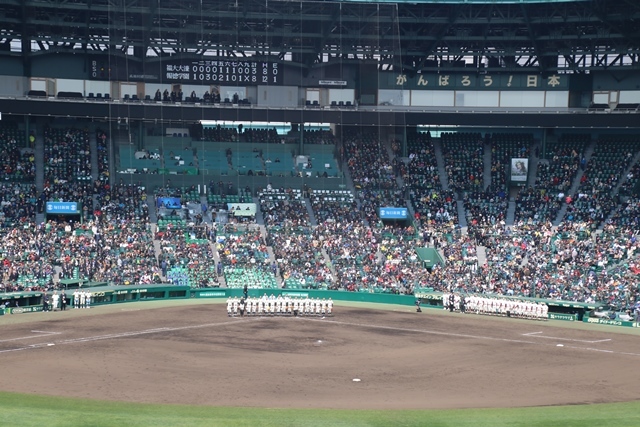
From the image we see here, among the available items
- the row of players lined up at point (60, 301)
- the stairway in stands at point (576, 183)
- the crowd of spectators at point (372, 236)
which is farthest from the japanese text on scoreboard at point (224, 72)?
the stairway in stands at point (576, 183)

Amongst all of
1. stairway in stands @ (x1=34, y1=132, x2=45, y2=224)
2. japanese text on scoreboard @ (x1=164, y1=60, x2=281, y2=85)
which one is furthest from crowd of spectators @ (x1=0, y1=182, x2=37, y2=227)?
japanese text on scoreboard @ (x1=164, y1=60, x2=281, y2=85)

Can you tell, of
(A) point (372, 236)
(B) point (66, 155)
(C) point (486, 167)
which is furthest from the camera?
(C) point (486, 167)

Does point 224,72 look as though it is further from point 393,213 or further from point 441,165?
point 441,165

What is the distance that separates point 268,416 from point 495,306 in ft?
93.2

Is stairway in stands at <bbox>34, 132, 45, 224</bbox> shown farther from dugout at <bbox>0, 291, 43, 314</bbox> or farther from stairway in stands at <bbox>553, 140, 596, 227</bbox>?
stairway in stands at <bbox>553, 140, 596, 227</bbox>

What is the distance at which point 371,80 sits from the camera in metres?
69.2

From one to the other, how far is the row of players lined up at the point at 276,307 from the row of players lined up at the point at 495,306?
8139 mm

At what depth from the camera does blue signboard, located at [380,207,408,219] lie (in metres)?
64.0

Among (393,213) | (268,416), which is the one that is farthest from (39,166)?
(268,416)

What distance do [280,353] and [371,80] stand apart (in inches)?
1443

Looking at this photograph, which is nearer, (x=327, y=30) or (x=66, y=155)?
(x=66, y=155)

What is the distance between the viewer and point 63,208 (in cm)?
5988

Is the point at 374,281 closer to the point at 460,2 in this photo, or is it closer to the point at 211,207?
the point at 211,207

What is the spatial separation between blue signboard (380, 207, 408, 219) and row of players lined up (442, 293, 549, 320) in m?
11.2
